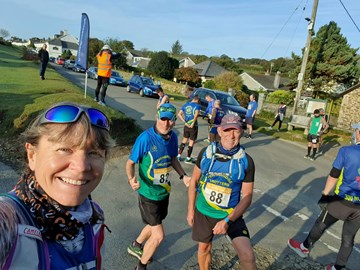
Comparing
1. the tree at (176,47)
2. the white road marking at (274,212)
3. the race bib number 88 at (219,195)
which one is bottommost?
the white road marking at (274,212)

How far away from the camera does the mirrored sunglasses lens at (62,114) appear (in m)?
1.35

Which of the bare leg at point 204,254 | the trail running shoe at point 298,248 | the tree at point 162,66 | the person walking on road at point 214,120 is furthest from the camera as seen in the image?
the tree at point 162,66

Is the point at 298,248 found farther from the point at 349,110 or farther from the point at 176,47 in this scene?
the point at 176,47

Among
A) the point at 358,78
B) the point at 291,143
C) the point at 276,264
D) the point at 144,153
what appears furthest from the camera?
the point at 358,78

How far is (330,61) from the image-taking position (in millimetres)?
29328

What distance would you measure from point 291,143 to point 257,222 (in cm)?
1005

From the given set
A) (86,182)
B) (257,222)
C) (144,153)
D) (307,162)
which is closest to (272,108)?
(307,162)

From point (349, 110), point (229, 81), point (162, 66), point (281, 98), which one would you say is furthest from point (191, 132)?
point (162, 66)

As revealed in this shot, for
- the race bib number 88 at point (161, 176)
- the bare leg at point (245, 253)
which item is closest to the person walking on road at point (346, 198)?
the bare leg at point (245, 253)

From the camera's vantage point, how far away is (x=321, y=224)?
438 cm

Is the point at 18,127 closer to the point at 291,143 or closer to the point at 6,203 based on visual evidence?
the point at 6,203

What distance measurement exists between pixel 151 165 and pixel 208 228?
104cm

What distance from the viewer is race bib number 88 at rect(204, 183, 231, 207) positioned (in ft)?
10.8

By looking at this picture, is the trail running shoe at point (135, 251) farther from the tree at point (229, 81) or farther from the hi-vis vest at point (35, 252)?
the tree at point (229, 81)
